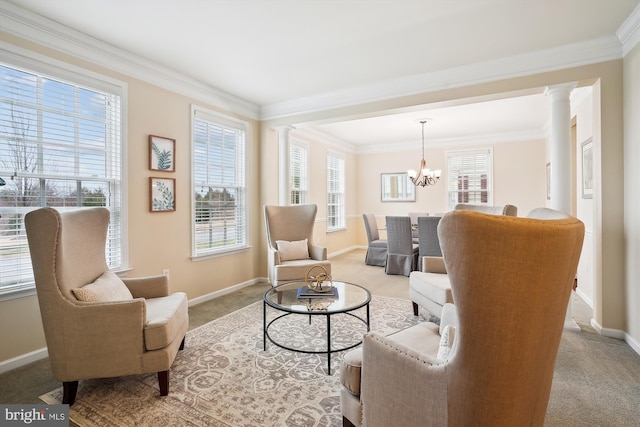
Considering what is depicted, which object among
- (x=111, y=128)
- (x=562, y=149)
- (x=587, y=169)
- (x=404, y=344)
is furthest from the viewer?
(x=587, y=169)

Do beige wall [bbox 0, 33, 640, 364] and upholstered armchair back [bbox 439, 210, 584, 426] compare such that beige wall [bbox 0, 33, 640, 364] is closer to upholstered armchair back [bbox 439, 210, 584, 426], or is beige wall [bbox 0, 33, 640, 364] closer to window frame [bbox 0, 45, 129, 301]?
window frame [bbox 0, 45, 129, 301]

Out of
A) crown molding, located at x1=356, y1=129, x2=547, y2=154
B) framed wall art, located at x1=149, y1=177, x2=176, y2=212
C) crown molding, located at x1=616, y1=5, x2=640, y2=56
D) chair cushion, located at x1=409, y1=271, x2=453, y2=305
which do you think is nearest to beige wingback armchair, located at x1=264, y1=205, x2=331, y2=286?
chair cushion, located at x1=409, y1=271, x2=453, y2=305

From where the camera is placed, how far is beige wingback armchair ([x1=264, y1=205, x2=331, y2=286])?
12.8ft

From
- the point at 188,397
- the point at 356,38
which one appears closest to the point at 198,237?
the point at 188,397

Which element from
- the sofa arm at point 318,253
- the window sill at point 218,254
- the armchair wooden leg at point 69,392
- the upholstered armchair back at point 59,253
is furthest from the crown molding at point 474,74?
the armchair wooden leg at point 69,392

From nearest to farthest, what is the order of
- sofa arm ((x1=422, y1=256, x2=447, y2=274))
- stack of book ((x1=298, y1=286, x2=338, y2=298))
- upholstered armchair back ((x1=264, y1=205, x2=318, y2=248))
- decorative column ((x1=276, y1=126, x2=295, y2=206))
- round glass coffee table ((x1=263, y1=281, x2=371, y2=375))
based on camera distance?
round glass coffee table ((x1=263, y1=281, x2=371, y2=375)) → stack of book ((x1=298, y1=286, x2=338, y2=298)) → sofa arm ((x1=422, y1=256, x2=447, y2=274)) → upholstered armchair back ((x1=264, y1=205, x2=318, y2=248)) → decorative column ((x1=276, y1=126, x2=295, y2=206))

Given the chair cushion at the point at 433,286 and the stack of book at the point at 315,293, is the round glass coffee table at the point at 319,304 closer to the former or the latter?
the stack of book at the point at 315,293

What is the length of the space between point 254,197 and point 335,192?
294cm

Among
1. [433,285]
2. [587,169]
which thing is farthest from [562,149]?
[433,285]

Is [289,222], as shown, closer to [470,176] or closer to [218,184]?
[218,184]

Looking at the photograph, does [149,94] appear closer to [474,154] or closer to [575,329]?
[575,329]

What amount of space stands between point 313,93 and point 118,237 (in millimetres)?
2841

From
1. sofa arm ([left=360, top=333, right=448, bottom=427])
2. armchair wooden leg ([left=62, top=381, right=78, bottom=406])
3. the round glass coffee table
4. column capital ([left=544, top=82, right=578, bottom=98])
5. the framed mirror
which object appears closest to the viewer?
sofa arm ([left=360, top=333, right=448, bottom=427])

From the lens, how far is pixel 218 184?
4176 millimetres
